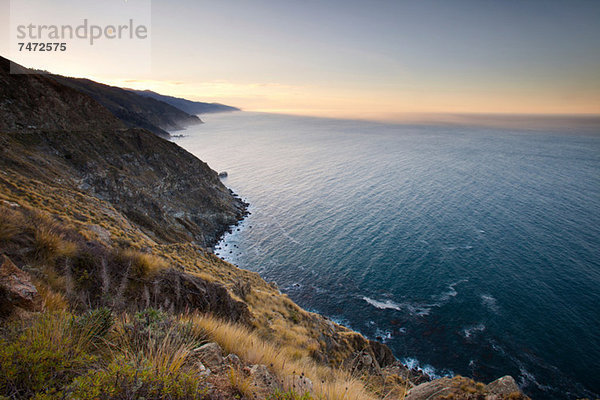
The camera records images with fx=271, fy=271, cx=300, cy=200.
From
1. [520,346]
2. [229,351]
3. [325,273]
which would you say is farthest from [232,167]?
[229,351]

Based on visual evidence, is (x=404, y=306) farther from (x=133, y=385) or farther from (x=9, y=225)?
(x=133, y=385)

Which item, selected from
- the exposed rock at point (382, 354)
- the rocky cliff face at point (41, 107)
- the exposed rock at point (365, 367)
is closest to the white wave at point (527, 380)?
the exposed rock at point (382, 354)

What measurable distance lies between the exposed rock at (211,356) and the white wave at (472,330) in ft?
121

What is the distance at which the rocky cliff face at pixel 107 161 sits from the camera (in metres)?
34.8

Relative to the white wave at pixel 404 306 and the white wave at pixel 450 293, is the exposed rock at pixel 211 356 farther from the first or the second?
the white wave at pixel 450 293

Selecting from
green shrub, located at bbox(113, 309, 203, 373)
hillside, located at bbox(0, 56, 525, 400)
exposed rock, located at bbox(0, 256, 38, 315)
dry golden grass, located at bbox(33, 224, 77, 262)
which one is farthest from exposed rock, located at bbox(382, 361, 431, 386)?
dry golden grass, located at bbox(33, 224, 77, 262)

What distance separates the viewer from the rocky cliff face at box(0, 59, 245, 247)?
114 ft

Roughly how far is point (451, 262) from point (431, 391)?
4085 cm

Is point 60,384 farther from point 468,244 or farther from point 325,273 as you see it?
point 468,244


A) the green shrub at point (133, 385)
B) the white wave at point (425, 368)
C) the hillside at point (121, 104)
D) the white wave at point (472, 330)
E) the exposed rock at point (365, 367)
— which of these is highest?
the hillside at point (121, 104)

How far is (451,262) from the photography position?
43531 millimetres

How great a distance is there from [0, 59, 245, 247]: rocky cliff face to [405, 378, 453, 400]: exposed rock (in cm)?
3418

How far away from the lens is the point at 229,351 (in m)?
5.75

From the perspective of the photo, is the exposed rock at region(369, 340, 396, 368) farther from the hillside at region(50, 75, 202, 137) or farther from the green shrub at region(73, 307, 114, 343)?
the hillside at region(50, 75, 202, 137)
